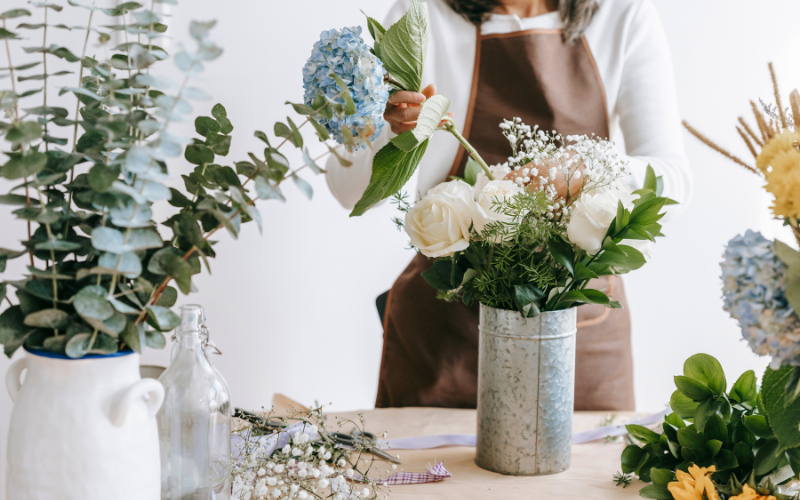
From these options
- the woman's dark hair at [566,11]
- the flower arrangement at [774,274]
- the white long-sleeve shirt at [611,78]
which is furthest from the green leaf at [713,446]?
the woman's dark hair at [566,11]

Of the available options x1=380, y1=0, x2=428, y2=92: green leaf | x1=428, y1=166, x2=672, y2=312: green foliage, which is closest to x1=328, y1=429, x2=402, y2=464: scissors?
x1=428, y1=166, x2=672, y2=312: green foliage

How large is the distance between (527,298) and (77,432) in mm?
474

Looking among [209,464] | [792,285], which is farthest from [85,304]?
[792,285]

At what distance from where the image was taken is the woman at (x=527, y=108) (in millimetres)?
1233

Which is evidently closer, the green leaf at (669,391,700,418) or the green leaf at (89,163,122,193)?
the green leaf at (89,163,122,193)

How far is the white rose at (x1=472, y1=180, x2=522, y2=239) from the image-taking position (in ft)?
2.27

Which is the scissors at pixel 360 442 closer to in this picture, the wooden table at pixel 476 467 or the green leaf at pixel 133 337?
the wooden table at pixel 476 467

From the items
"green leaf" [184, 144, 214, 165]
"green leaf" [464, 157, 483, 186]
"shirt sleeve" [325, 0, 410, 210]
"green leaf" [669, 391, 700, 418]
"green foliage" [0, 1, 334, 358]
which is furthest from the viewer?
"shirt sleeve" [325, 0, 410, 210]

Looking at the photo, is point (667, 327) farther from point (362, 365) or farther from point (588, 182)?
point (588, 182)

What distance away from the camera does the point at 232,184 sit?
1.65ft

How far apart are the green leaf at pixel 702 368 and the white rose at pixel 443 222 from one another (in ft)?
0.90

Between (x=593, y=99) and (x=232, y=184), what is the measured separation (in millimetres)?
1012

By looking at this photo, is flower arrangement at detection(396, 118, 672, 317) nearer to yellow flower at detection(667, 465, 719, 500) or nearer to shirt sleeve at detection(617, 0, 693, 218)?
yellow flower at detection(667, 465, 719, 500)

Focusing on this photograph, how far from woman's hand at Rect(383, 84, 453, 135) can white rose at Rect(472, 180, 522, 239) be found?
0.11 meters
